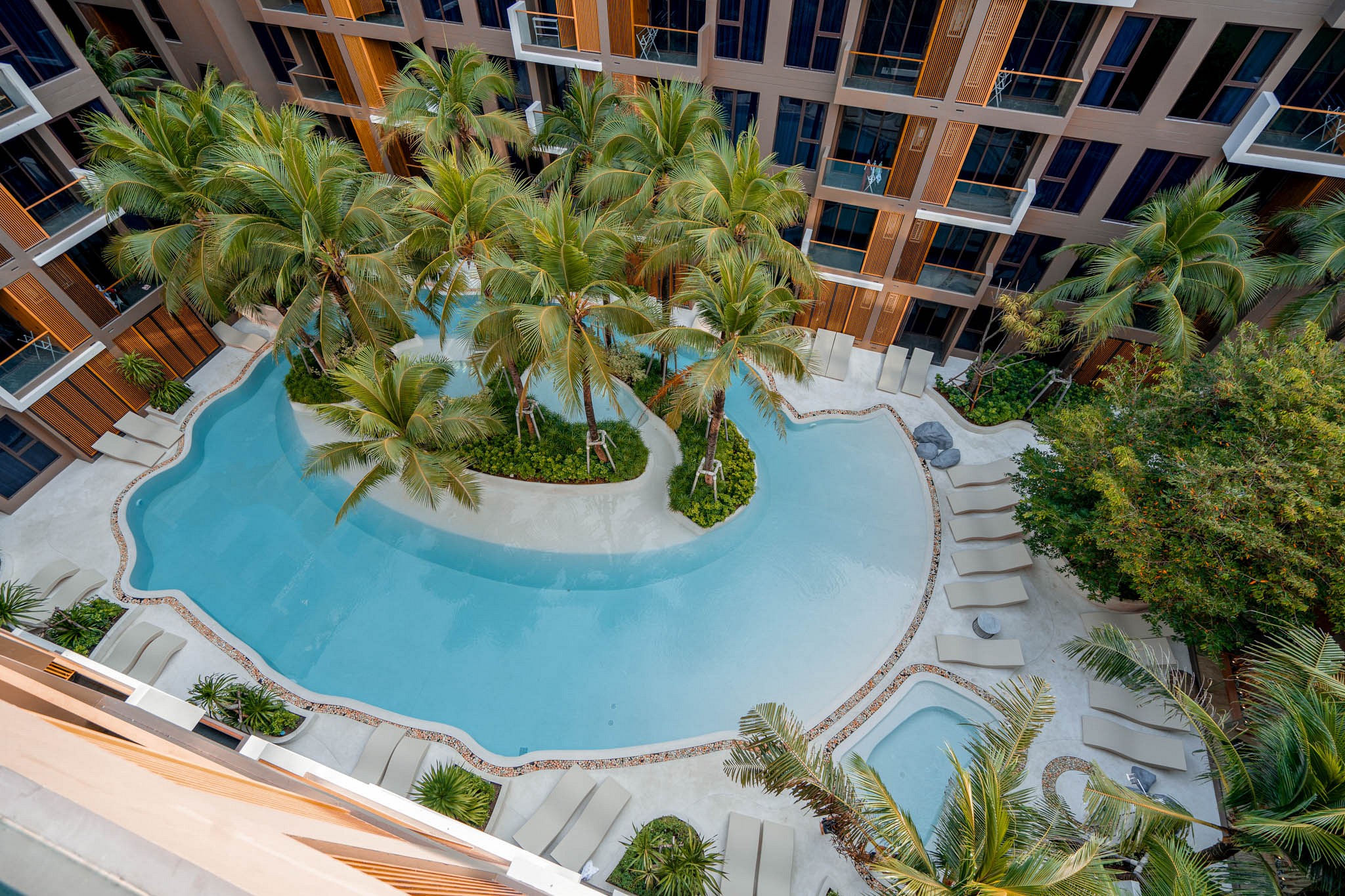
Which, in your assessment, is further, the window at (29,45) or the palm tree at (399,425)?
the window at (29,45)

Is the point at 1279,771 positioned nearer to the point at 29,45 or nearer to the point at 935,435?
the point at 935,435

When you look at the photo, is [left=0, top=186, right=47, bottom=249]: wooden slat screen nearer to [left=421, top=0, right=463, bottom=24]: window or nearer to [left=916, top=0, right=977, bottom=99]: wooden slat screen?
[left=421, top=0, right=463, bottom=24]: window

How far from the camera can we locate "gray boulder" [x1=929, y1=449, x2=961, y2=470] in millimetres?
16953

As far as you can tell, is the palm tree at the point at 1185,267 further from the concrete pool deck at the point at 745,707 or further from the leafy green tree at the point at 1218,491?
the concrete pool deck at the point at 745,707

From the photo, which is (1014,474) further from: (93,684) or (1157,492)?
(93,684)

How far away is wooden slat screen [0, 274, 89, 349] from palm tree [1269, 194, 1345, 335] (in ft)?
92.3

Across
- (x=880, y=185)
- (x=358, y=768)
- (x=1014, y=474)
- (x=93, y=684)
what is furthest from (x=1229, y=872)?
(x=93, y=684)

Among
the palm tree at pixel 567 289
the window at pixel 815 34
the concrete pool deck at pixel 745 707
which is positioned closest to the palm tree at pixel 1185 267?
the concrete pool deck at pixel 745 707

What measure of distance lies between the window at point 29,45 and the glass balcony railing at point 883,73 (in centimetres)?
1920

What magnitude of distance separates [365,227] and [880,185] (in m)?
13.3

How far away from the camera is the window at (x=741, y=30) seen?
16.5 m

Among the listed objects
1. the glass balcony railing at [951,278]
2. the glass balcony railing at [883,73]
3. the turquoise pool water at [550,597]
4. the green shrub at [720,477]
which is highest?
the glass balcony railing at [883,73]

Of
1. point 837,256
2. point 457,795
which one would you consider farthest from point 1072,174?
point 457,795

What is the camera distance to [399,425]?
13.5 m
